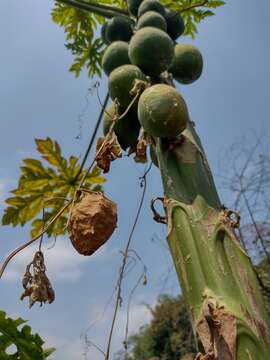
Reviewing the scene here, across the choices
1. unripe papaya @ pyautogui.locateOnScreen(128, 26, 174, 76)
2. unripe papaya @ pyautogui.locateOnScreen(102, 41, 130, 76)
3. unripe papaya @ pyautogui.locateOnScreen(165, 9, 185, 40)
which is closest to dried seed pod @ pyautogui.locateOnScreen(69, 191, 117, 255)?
unripe papaya @ pyautogui.locateOnScreen(128, 26, 174, 76)

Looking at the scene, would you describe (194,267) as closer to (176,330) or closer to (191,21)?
(191,21)

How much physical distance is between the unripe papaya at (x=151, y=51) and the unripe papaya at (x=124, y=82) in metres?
0.04

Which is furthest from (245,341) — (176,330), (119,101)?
(176,330)

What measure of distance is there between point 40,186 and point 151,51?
125 cm

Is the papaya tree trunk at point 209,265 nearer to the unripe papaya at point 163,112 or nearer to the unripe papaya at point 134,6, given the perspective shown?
the unripe papaya at point 163,112

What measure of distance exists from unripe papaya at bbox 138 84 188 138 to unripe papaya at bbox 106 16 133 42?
760mm

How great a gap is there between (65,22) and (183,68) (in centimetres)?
164

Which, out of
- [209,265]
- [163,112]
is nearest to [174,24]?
[163,112]

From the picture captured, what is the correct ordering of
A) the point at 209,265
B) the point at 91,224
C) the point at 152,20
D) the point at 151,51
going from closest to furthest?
the point at 209,265
the point at 91,224
the point at 151,51
the point at 152,20

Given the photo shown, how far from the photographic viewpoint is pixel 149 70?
156 cm

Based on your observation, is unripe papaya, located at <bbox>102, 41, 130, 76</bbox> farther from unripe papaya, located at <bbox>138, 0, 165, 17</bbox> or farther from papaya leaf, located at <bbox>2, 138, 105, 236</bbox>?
papaya leaf, located at <bbox>2, 138, 105, 236</bbox>

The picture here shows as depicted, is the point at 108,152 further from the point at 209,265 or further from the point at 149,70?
the point at 209,265

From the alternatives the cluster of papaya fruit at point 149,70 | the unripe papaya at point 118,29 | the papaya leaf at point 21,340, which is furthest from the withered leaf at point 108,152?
the unripe papaya at point 118,29

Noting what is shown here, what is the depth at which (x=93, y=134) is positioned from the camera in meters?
2.03
